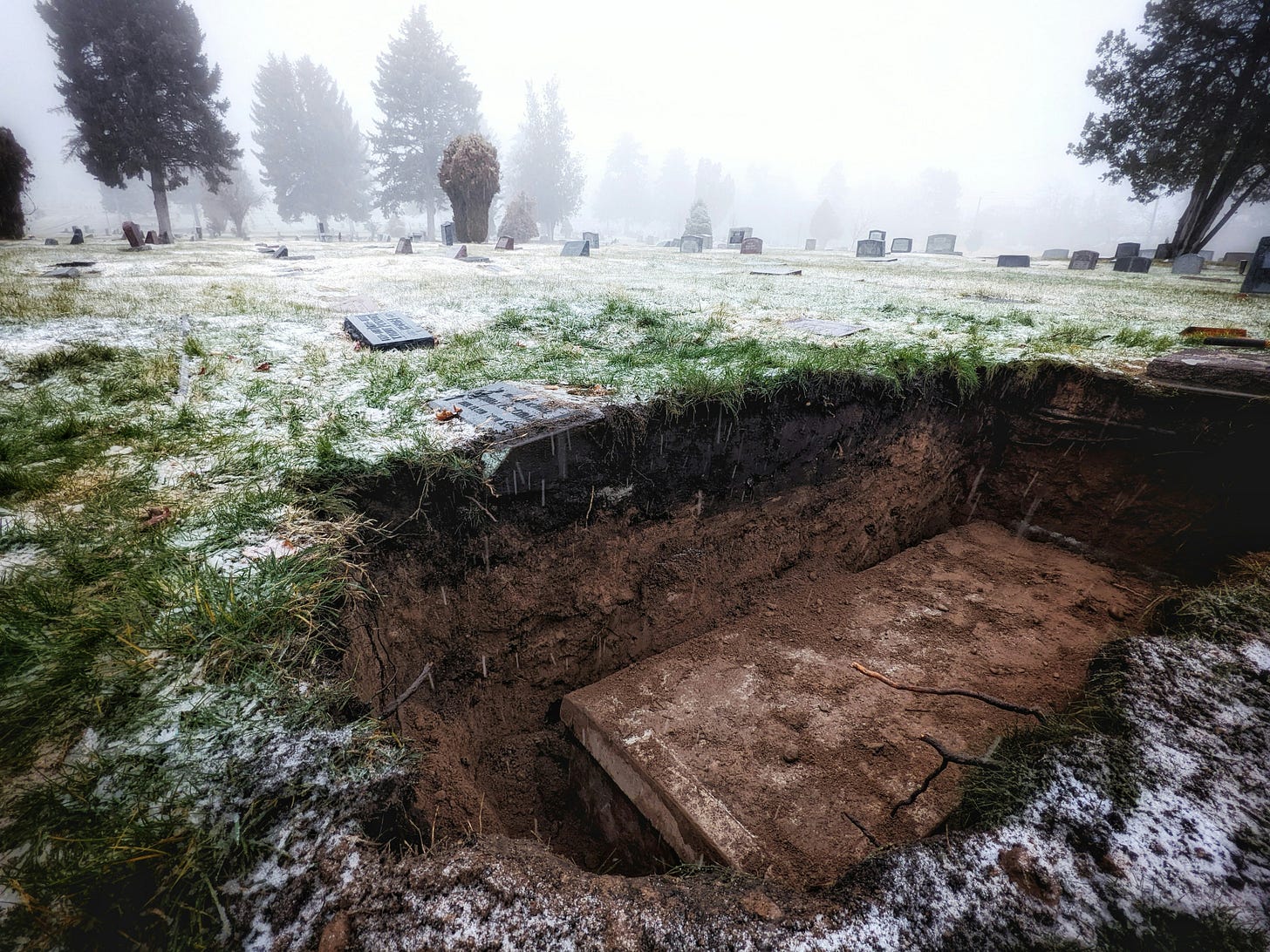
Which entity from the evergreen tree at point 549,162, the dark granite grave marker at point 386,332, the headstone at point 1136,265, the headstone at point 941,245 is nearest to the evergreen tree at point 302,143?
the evergreen tree at point 549,162

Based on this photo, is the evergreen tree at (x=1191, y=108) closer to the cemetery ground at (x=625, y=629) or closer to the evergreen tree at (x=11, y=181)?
the cemetery ground at (x=625, y=629)

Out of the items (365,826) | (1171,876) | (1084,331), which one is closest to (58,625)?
(365,826)

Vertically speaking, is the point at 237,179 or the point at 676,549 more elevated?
the point at 237,179

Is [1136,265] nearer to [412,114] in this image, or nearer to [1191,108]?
[1191,108]

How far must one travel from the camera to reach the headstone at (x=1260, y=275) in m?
8.61

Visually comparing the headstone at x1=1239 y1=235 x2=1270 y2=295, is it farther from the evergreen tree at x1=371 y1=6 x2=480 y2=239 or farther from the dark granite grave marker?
the evergreen tree at x1=371 y1=6 x2=480 y2=239

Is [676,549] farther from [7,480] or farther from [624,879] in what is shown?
[7,480]

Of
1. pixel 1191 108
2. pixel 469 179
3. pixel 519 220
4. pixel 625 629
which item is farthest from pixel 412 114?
pixel 625 629

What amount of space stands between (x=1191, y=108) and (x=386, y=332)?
70.5ft

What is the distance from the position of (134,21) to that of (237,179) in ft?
94.5

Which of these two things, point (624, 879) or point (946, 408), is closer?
point (624, 879)

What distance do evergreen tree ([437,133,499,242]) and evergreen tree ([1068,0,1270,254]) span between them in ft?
60.9

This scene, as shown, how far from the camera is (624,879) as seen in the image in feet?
3.96

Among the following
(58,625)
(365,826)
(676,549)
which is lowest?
(676,549)
